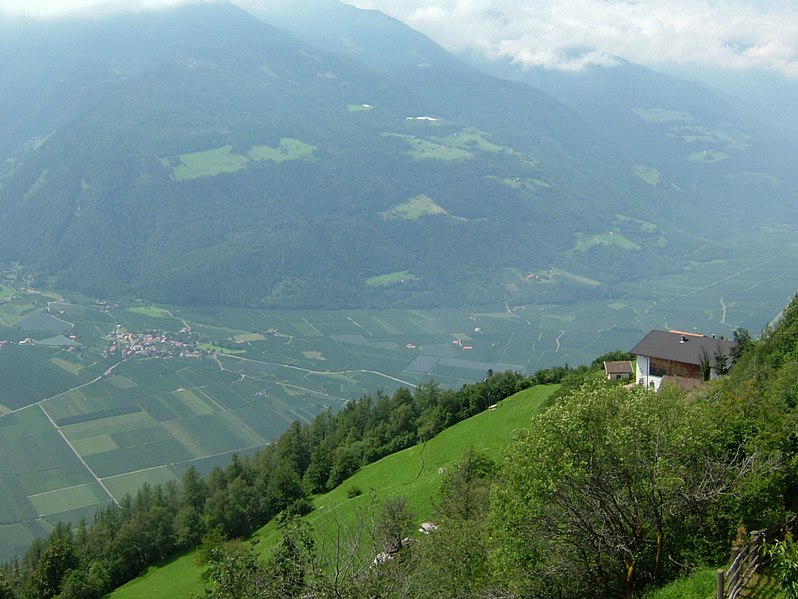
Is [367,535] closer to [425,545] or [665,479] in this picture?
[425,545]

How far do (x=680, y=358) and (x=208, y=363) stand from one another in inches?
3949

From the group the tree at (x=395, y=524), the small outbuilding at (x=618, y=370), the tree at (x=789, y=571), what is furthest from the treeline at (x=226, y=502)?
the tree at (x=789, y=571)

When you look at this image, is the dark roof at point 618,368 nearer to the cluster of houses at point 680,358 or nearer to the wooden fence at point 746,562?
the cluster of houses at point 680,358

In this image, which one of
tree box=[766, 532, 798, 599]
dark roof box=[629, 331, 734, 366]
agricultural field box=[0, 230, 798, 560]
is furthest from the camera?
agricultural field box=[0, 230, 798, 560]

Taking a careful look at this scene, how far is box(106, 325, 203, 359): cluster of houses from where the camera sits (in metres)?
138

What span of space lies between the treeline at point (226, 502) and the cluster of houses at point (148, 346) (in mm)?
65903

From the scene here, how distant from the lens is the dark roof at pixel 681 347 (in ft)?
167

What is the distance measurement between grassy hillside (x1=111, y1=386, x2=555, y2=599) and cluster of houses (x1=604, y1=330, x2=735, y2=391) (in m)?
8.64

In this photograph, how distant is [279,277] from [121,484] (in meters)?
112

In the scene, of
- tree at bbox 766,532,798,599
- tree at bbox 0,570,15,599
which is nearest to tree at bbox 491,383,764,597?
tree at bbox 766,532,798,599

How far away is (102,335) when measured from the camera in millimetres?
147875

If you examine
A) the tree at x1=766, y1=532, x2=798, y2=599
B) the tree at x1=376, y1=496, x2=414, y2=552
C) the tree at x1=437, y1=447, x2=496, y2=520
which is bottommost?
the tree at x1=376, y1=496, x2=414, y2=552

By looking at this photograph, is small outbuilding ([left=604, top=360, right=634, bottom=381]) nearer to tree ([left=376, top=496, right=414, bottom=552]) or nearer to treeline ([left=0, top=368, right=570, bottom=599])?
treeline ([left=0, top=368, right=570, bottom=599])

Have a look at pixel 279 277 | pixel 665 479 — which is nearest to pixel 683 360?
pixel 665 479
